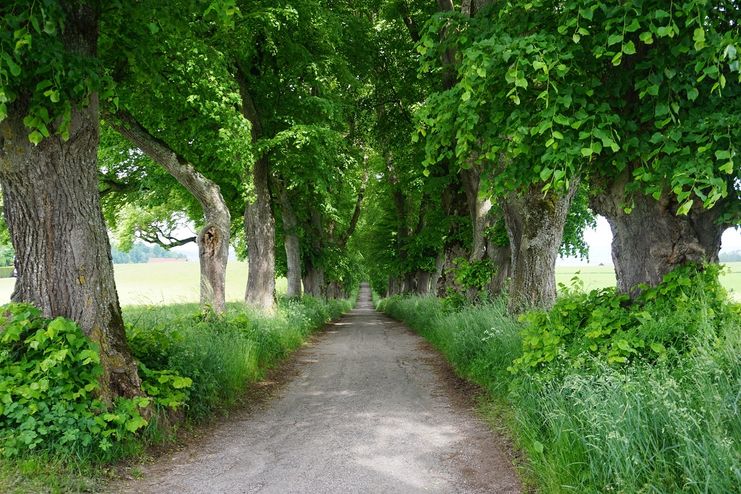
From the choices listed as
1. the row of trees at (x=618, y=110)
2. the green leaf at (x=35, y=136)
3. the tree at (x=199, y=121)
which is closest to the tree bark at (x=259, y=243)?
the tree at (x=199, y=121)

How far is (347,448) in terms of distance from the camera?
5195 millimetres

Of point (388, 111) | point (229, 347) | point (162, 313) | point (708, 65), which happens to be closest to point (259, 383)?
point (229, 347)

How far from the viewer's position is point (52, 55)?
4.42m

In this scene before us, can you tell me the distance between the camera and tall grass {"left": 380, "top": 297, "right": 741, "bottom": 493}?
113 inches

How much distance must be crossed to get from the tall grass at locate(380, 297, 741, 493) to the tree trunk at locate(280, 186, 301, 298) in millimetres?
13687

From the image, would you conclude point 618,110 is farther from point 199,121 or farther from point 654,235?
point 199,121

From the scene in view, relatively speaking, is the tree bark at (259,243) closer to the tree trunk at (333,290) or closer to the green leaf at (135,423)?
the green leaf at (135,423)

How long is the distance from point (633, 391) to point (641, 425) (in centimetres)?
45

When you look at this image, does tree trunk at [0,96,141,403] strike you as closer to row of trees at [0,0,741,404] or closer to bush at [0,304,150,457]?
row of trees at [0,0,741,404]

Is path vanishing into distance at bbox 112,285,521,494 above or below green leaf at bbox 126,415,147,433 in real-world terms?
below

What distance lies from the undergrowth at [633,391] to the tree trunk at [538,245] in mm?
1961

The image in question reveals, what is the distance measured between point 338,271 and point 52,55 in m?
21.8

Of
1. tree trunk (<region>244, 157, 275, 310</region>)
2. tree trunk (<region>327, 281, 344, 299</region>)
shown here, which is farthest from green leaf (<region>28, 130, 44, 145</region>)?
tree trunk (<region>327, 281, 344, 299</region>)

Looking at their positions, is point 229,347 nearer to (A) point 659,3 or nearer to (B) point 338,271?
(A) point 659,3
